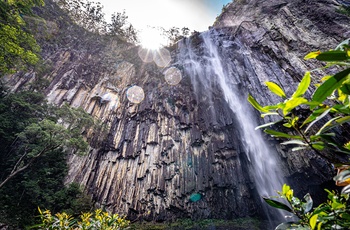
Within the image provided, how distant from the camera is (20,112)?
9516mm

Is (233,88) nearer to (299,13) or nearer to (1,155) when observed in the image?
(299,13)

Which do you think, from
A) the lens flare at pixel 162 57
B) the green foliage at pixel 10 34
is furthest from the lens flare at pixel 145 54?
the green foliage at pixel 10 34

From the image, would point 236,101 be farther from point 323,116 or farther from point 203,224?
point 323,116

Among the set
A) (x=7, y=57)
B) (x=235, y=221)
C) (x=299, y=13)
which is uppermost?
(x=299, y=13)

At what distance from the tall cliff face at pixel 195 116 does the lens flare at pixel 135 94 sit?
41 cm

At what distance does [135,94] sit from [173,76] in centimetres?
374

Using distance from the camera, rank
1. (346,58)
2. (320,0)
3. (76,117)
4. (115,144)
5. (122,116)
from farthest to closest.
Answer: (122,116) < (115,144) < (76,117) < (320,0) < (346,58)

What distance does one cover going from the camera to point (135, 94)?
14.9 meters

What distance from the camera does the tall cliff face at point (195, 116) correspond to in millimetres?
7855

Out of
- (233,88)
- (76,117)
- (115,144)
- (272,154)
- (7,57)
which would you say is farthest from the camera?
(115,144)

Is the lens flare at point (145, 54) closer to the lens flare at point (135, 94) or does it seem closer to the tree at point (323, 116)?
the lens flare at point (135, 94)

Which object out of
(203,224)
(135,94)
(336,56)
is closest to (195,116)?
(135,94)

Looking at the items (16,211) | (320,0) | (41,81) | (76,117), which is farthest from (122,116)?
(320,0)

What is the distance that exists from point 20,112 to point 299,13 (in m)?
15.8
